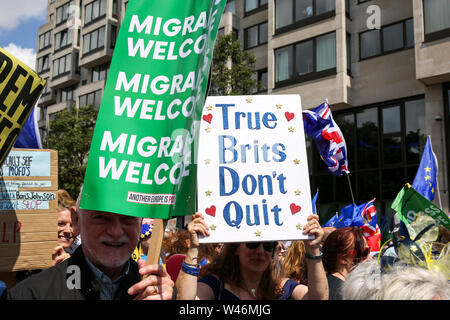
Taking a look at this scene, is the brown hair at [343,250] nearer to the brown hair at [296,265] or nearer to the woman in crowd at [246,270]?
the brown hair at [296,265]

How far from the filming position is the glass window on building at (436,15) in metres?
15.6

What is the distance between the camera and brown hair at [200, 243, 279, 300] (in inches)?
122

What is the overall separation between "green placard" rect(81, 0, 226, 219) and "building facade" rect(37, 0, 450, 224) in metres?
14.9

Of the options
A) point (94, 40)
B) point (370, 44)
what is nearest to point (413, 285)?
point (370, 44)

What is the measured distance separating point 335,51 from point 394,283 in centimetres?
1775

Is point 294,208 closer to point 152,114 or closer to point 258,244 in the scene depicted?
point 258,244

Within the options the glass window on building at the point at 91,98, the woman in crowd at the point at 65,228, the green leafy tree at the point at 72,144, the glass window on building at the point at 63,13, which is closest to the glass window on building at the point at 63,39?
the glass window on building at the point at 63,13

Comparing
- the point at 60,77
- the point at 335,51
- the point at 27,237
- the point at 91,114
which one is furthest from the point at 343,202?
the point at 60,77

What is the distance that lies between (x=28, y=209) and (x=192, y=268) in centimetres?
143

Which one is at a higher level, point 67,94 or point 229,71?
point 67,94

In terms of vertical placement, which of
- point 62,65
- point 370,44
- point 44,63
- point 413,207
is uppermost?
point 44,63

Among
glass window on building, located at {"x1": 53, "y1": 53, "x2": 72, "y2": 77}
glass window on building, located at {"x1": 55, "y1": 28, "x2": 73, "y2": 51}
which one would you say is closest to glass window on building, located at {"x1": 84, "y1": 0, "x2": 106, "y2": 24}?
glass window on building, located at {"x1": 55, "y1": 28, "x2": 73, "y2": 51}

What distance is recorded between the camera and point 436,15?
15.9m

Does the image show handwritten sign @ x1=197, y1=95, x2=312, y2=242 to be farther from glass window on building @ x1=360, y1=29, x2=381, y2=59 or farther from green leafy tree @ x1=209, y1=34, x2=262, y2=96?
glass window on building @ x1=360, y1=29, x2=381, y2=59
